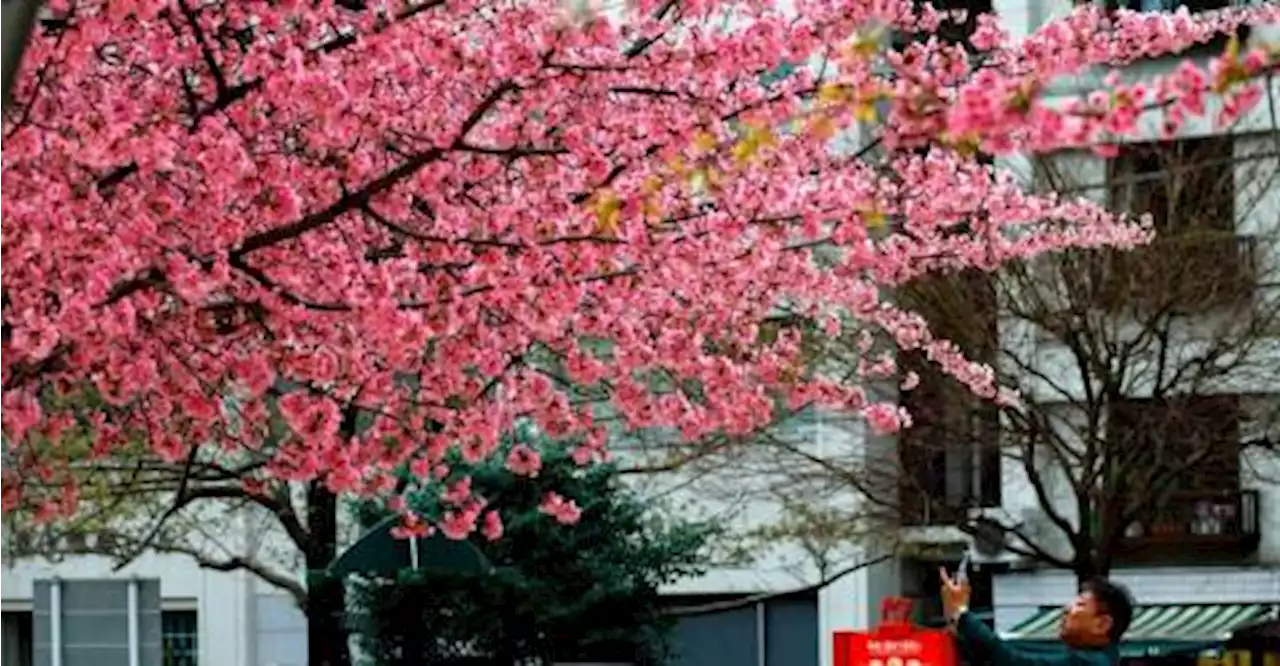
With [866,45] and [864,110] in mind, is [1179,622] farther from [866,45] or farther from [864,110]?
[866,45]

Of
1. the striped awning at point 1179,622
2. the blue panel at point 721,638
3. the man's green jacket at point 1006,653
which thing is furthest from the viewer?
the blue panel at point 721,638

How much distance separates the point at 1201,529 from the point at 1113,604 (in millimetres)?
22291

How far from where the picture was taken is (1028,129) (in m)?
6.06

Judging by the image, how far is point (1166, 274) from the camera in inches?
1052

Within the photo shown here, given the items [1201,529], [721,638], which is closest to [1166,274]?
[1201,529]

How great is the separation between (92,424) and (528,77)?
13.8 ft

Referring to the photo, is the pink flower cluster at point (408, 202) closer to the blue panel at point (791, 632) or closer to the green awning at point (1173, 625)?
the green awning at point (1173, 625)

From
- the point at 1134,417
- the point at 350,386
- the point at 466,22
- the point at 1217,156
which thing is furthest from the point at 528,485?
the point at 466,22

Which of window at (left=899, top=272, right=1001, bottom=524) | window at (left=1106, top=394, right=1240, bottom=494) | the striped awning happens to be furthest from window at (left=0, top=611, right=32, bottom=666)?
window at (left=1106, top=394, right=1240, bottom=494)

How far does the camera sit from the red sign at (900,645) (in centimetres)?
1766

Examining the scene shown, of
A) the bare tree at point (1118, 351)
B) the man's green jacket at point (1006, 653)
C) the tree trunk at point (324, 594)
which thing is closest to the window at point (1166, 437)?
the bare tree at point (1118, 351)

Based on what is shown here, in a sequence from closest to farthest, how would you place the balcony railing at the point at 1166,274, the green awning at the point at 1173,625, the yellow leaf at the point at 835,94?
the yellow leaf at the point at 835,94, the balcony railing at the point at 1166,274, the green awning at the point at 1173,625

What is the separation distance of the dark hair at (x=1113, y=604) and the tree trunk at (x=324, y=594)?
13546 millimetres

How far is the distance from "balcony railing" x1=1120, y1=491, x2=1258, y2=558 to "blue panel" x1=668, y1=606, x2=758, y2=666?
5.82 metres
